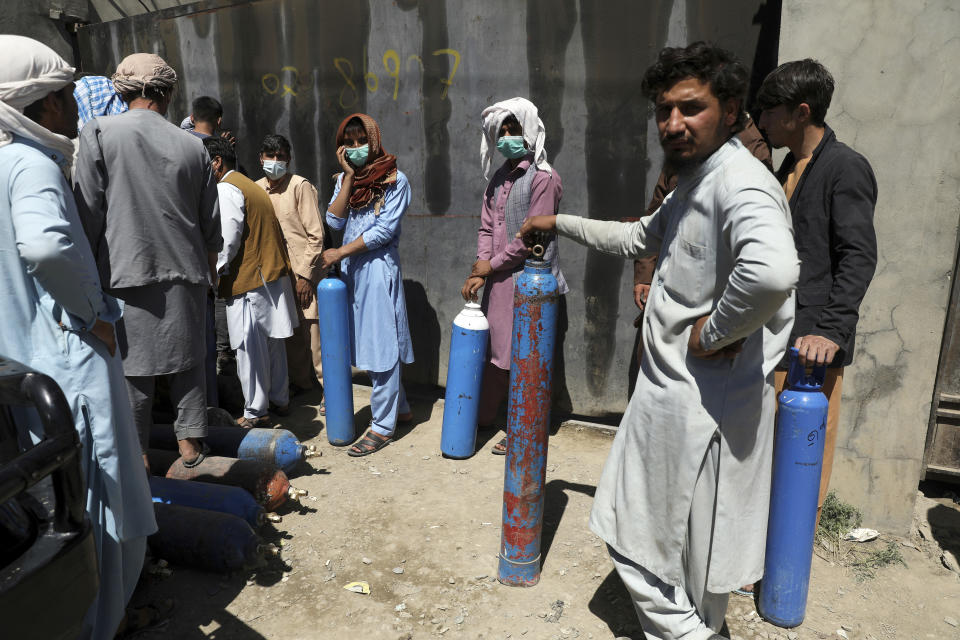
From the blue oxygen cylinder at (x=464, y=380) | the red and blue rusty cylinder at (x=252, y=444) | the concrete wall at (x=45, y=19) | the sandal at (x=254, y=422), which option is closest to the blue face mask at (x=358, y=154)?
the blue oxygen cylinder at (x=464, y=380)

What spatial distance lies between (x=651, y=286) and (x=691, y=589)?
1.01 metres

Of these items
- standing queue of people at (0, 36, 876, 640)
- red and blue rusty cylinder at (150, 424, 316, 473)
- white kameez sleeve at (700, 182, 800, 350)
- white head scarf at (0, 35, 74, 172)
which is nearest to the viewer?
white kameez sleeve at (700, 182, 800, 350)

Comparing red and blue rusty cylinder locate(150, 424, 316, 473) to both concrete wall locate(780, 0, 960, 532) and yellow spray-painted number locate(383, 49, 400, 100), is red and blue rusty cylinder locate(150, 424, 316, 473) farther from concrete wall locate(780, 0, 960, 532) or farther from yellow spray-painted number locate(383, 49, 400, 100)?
concrete wall locate(780, 0, 960, 532)

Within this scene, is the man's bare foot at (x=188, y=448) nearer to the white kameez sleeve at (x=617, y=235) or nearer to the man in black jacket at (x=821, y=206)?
the white kameez sleeve at (x=617, y=235)

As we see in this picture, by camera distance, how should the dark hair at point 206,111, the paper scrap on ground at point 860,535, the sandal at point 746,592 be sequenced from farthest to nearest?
the dark hair at point 206,111, the paper scrap on ground at point 860,535, the sandal at point 746,592

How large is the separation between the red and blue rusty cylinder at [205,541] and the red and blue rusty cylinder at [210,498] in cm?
10

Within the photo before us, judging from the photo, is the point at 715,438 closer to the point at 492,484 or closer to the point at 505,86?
the point at 492,484

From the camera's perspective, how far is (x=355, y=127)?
401 centimetres

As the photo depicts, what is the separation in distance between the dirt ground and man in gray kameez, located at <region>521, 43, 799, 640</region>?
0.54 m

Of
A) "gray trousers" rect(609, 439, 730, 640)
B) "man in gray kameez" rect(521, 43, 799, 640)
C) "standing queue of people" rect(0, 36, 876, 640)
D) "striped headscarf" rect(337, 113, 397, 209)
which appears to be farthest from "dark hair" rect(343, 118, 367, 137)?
"gray trousers" rect(609, 439, 730, 640)

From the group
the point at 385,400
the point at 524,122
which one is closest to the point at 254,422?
the point at 385,400

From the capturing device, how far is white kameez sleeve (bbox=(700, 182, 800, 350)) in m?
1.58

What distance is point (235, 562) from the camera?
8.80 feet

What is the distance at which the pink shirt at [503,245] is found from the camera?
3.76m
